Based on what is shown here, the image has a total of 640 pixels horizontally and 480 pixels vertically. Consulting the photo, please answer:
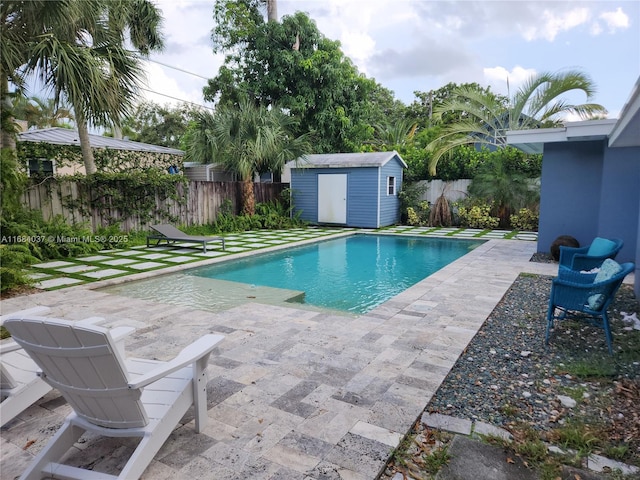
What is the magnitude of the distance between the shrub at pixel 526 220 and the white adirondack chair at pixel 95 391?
13218mm

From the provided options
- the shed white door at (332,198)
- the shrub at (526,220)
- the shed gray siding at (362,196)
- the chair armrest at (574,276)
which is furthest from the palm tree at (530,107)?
the chair armrest at (574,276)

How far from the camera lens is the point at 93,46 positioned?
795cm

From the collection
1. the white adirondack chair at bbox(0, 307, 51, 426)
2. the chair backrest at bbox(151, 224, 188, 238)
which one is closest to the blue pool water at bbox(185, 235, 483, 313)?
the chair backrest at bbox(151, 224, 188, 238)

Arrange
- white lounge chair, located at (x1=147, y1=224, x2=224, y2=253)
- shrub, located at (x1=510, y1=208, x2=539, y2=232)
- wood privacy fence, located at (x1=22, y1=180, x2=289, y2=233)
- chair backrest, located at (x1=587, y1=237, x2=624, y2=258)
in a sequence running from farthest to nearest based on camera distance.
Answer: shrub, located at (x1=510, y1=208, x2=539, y2=232)
white lounge chair, located at (x1=147, y1=224, x2=224, y2=253)
wood privacy fence, located at (x1=22, y1=180, x2=289, y2=233)
chair backrest, located at (x1=587, y1=237, x2=624, y2=258)

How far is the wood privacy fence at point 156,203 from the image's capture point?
27.7 ft

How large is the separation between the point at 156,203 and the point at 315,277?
5864mm

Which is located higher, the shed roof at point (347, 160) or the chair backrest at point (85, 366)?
the shed roof at point (347, 160)

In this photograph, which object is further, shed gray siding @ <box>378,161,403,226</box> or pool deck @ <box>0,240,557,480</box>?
shed gray siding @ <box>378,161,403,226</box>

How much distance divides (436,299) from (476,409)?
8.46 feet

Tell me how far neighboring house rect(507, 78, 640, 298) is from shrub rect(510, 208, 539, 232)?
4.65m

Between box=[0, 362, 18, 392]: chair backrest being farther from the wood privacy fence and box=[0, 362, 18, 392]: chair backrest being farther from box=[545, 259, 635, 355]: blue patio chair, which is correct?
the wood privacy fence

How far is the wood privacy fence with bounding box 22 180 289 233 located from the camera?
332 inches

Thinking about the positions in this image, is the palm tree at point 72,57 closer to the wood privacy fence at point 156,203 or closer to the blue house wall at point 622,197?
the wood privacy fence at point 156,203

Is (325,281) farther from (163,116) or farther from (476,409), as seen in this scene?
(163,116)
